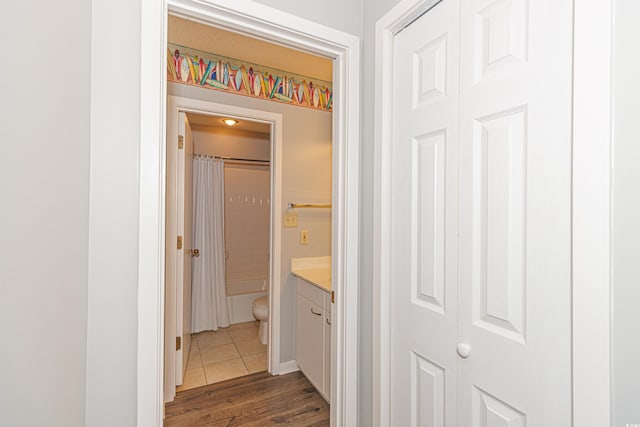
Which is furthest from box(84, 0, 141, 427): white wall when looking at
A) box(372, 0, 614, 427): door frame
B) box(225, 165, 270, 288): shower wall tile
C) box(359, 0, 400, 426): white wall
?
box(225, 165, 270, 288): shower wall tile

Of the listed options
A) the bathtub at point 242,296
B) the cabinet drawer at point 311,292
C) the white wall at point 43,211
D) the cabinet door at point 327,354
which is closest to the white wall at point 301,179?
the cabinet drawer at point 311,292

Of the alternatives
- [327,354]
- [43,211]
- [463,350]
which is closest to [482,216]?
[463,350]

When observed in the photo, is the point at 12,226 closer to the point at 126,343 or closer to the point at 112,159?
the point at 112,159

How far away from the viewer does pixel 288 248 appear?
2535 millimetres

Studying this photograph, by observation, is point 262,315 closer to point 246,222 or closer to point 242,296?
point 242,296

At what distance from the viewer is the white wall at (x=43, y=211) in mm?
484

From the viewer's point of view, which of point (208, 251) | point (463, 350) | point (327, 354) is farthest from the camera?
point (208, 251)

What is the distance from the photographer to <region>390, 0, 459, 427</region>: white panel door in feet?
3.03

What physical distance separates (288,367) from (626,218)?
246 cm

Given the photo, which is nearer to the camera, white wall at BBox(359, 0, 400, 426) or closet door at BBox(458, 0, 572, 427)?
closet door at BBox(458, 0, 572, 427)

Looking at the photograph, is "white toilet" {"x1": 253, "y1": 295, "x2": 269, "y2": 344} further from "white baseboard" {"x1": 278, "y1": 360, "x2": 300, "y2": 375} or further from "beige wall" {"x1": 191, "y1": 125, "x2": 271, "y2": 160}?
"beige wall" {"x1": 191, "y1": 125, "x2": 271, "y2": 160}

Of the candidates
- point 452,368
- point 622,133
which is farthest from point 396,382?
point 622,133

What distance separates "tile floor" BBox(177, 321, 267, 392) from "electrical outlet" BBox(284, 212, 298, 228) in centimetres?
125

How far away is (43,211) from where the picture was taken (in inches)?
23.4
